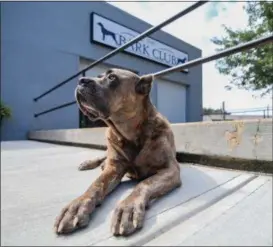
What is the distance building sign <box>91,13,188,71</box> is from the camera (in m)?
8.32

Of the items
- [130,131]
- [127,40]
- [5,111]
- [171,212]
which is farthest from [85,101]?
[127,40]

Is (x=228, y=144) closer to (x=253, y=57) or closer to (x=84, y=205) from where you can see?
(x=84, y=205)

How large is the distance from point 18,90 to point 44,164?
458 cm

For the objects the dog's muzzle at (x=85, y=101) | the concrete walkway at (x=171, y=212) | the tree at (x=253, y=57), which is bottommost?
the concrete walkway at (x=171, y=212)

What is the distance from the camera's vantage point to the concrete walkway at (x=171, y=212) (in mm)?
826

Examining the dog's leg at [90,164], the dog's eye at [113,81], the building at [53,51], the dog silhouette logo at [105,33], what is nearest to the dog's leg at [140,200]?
the dog's eye at [113,81]

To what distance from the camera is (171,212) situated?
1015 millimetres

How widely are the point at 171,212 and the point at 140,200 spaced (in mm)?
122

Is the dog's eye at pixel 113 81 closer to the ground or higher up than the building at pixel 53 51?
closer to the ground

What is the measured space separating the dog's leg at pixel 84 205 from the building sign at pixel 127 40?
6166mm

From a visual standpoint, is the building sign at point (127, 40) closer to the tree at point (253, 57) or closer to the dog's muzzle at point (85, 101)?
the tree at point (253, 57)

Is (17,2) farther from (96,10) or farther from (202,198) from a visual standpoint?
(202,198)

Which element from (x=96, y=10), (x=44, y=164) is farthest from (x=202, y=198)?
(x=96, y=10)

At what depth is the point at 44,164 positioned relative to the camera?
2115mm
